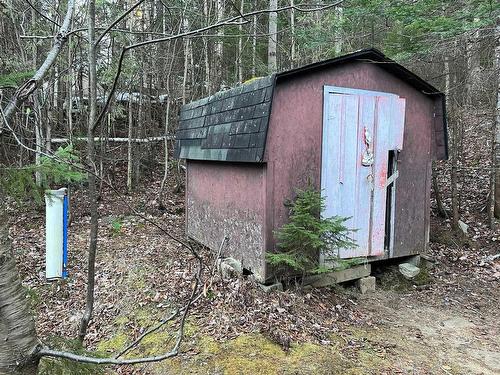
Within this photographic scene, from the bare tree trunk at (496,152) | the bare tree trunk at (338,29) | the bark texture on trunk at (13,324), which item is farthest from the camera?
the bare tree trunk at (338,29)

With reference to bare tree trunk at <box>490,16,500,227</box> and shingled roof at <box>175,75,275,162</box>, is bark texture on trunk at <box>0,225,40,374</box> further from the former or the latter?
bare tree trunk at <box>490,16,500,227</box>

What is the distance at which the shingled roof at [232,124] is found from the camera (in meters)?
4.88

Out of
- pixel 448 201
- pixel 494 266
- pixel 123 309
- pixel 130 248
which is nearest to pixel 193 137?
pixel 130 248

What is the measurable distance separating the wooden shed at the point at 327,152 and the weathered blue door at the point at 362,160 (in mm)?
15

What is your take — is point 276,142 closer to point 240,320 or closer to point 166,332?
point 240,320

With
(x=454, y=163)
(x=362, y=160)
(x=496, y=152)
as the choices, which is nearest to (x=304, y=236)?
(x=362, y=160)

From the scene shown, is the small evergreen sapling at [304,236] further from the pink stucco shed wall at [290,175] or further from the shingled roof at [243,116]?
the shingled roof at [243,116]

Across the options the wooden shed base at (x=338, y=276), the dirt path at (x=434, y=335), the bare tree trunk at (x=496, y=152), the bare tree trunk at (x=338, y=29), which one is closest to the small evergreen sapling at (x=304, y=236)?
the wooden shed base at (x=338, y=276)

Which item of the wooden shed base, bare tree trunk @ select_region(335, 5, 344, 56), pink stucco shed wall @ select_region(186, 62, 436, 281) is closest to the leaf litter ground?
the wooden shed base

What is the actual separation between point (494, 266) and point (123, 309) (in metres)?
6.07

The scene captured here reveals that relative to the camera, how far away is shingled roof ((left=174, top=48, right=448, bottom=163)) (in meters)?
4.89

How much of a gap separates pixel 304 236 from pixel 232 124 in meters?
1.90

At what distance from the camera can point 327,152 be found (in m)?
5.53

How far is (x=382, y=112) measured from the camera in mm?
6008
